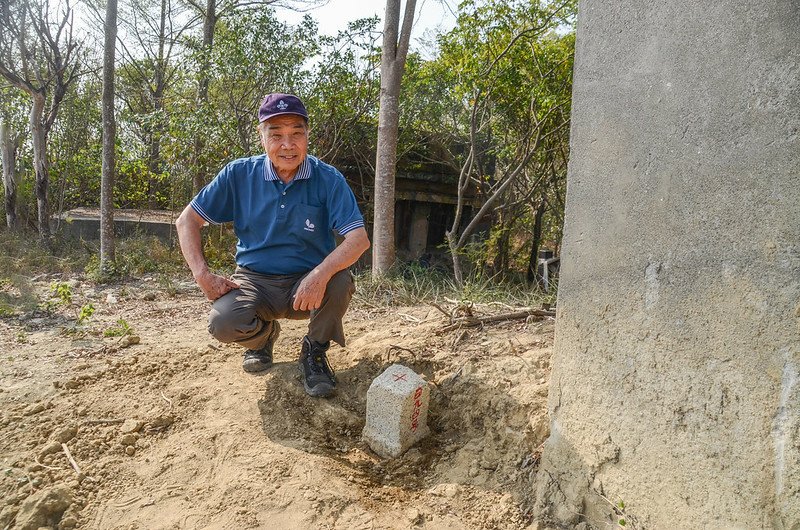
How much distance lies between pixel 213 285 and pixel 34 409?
1.04 m

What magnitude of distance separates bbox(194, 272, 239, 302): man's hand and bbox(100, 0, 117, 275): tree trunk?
173 inches

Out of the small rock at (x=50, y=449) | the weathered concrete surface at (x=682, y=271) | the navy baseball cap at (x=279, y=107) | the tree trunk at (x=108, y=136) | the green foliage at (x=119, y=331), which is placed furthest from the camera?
the tree trunk at (x=108, y=136)

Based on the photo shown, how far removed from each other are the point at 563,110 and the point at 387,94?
2.08 m

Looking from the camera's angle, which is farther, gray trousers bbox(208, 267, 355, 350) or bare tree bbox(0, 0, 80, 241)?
bare tree bbox(0, 0, 80, 241)

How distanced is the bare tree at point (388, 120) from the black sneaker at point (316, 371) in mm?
2864

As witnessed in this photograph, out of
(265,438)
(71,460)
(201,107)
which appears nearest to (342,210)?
(265,438)

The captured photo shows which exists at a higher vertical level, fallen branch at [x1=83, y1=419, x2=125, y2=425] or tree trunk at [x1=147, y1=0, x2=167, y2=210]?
tree trunk at [x1=147, y1=0, x2=167, y2=210]

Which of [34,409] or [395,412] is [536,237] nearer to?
[395,412]

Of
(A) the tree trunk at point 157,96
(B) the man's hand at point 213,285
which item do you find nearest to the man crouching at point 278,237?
(B) the man's hand at point 213,285

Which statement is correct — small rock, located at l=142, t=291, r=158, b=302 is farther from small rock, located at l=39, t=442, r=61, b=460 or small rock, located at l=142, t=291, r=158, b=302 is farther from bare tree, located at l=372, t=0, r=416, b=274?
small rock, located at l=39, t=442, r=61, b=460

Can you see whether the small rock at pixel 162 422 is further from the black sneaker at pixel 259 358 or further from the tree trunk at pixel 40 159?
the tree trunk at pixel 40 159

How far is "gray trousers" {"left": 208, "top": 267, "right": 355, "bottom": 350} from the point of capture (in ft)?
9.84

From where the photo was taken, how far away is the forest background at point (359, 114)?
641 cm

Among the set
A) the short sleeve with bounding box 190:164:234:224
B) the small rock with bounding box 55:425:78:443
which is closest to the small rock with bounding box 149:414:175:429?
the small rock with bounding box 55:425:78:443
